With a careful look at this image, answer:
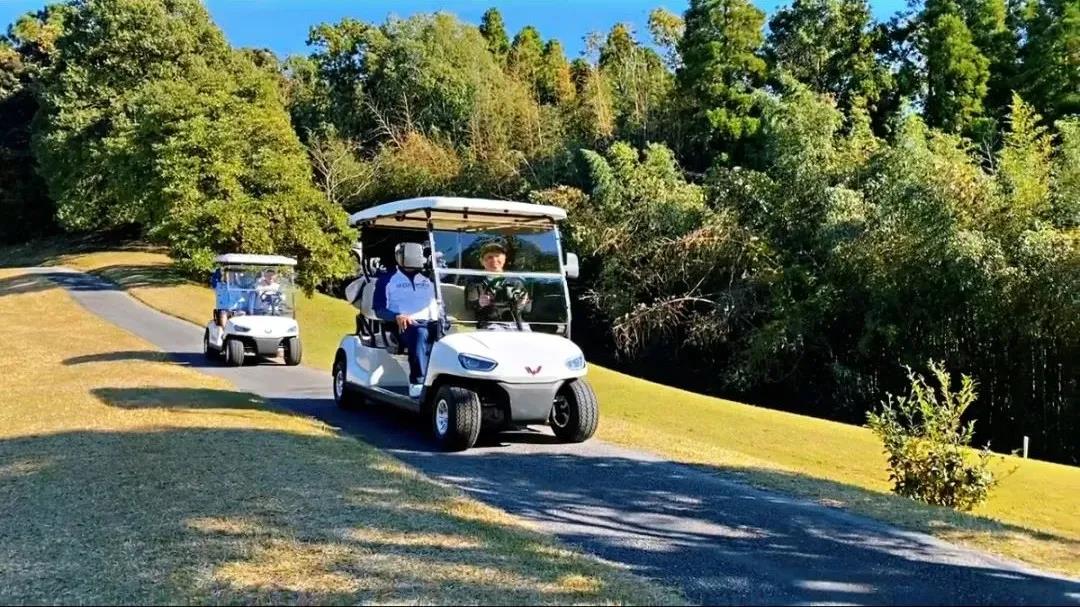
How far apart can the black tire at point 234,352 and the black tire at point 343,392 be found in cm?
490

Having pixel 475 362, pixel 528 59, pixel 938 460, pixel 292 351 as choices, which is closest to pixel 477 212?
pixel 475 362

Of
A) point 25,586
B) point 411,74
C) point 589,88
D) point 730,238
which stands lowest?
point 25,586

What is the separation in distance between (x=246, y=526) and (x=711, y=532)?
254cm

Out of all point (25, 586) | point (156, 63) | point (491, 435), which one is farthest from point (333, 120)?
point (25, 586)

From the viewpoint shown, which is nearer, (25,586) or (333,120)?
(25,586)

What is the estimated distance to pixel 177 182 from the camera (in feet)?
91.8

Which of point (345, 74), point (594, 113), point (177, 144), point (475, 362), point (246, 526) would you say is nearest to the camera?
point (246, 526)

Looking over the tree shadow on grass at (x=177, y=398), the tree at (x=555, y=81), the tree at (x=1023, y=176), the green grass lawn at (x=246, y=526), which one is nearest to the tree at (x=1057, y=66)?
the tree at (x=1023, y=176)

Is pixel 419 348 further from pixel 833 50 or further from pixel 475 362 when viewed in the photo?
pixel 833 50

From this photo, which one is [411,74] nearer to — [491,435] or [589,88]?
[589,88]

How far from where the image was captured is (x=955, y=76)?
2416cm

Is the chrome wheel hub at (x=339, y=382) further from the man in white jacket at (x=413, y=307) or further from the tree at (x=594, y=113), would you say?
the tree at (x=594, y=113)

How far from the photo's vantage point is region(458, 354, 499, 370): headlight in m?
6.93

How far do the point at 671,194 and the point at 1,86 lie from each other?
147ft
